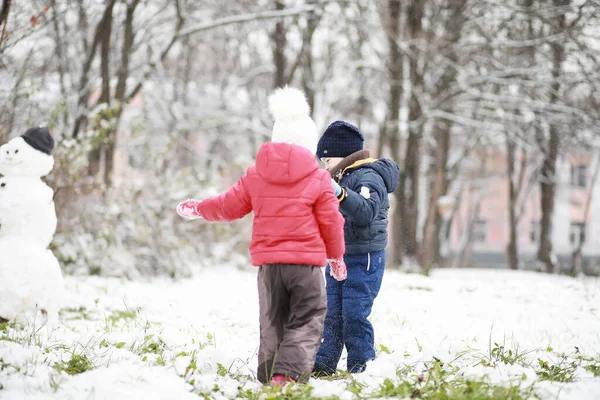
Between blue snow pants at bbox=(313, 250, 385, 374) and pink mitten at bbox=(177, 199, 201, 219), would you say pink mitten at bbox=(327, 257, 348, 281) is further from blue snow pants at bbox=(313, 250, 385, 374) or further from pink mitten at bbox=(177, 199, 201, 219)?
pink mitten at bbox=(177, 199, 201, 219)

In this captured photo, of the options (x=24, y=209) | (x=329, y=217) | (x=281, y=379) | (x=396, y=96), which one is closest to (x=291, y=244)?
(x=329, y=217)

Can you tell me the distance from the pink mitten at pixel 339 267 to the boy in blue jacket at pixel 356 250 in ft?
0.78

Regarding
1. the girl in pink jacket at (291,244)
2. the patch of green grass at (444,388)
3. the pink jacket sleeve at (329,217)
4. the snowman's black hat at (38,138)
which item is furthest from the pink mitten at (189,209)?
the snowman's black hat at (38,138)

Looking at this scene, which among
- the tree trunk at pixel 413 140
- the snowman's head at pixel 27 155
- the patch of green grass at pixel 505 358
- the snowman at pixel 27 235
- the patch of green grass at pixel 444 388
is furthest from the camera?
the tree trunk at pixel 413 140

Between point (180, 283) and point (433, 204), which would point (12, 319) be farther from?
point (433, 204)

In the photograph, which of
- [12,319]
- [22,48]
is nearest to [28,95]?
[22,48]

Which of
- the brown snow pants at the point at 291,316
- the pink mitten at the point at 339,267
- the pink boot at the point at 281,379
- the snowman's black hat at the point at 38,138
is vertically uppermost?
the snowman's black hat at the point at 38,138

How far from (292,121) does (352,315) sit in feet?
4.46

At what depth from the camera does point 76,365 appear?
3.64m

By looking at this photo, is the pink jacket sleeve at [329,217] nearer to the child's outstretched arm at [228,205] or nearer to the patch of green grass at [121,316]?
the child's outstretched arm at [228,205]

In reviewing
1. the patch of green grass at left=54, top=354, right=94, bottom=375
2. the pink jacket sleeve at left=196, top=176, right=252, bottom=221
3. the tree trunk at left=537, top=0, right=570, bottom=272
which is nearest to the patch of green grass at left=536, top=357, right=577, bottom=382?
the pink jacket sleeve at left=196, top=176, right=252, bottom=221

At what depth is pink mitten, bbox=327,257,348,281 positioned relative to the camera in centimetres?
377

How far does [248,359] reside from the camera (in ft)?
13.4

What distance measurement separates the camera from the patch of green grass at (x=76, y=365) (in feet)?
11.6
